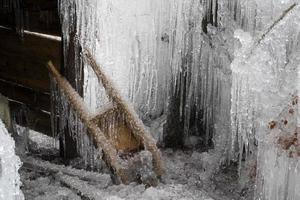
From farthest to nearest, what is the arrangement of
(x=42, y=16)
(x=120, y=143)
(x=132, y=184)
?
(x=42, y=16) → (x=120, y=143) → (x=132, y=184)

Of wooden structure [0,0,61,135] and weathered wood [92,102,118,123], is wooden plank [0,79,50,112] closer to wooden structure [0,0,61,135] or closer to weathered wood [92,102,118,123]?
wooden structure [0,0,61,135]

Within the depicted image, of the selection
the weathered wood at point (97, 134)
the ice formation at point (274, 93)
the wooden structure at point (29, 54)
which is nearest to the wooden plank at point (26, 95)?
the wooden structure at point (29, 54)

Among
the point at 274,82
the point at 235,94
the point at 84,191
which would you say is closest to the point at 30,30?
the point at 84,191

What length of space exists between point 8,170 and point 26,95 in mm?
4079

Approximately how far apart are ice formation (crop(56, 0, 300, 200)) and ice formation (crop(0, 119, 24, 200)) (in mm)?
2658

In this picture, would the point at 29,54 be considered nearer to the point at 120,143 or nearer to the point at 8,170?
the point at 120,143

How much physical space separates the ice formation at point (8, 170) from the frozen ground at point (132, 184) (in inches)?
77.2

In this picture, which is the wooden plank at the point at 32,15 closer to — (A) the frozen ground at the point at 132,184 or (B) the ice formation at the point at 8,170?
(A) the frozen ground at the point at 132,184

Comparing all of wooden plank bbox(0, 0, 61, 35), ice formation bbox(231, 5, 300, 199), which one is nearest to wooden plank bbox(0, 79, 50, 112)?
wooden plank bbox(0, 0, 61, 35)

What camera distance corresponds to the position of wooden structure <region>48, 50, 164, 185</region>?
A: 17.3ft

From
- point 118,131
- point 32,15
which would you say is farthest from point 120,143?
point 32,15

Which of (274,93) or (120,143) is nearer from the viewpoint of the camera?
(274,93)

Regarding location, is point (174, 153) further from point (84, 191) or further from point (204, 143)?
point (84, 191)

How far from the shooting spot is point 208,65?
6.38 meters
